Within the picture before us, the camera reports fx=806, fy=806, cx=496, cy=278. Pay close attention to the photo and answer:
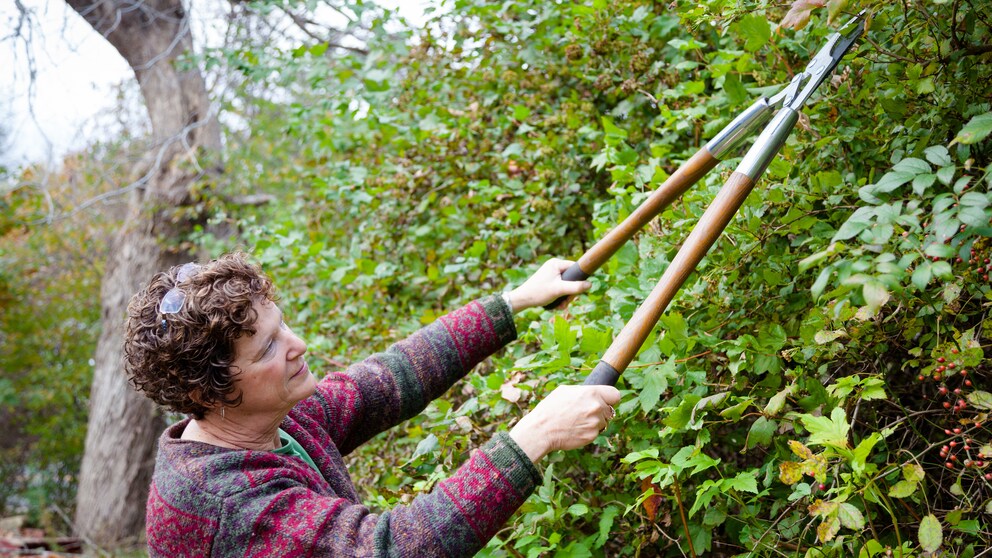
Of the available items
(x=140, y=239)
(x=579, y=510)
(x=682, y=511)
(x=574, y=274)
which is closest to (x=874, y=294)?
(x=682, y=511)

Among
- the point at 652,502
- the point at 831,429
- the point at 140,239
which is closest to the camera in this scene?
the point at 831,429

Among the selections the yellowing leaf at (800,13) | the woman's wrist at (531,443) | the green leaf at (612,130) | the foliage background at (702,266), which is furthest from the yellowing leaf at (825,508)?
the green leaf at (612,130)

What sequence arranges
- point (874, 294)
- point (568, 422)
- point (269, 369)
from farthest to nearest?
point (269, 369)
point (568, 422)
point (874, 294)

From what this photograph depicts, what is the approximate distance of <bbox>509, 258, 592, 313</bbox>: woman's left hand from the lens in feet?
7.56

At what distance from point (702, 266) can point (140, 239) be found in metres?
6.58

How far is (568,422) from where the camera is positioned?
167 cm

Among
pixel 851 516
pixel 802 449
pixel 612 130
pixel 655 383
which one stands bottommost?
pixel 851 516

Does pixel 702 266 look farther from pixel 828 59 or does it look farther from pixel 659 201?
pixel 828 59

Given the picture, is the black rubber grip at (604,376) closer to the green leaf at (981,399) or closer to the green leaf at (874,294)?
the green leaf at (874,294)

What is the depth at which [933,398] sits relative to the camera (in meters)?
1.93

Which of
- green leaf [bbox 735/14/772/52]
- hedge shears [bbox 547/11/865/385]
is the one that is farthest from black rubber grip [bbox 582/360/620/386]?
green leaf [bbox 735/14/772/52]

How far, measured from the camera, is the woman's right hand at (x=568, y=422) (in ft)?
5.46

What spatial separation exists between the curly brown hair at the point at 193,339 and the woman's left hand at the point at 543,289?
0.81 meters

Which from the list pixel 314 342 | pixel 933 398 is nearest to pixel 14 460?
pixel 314 342
